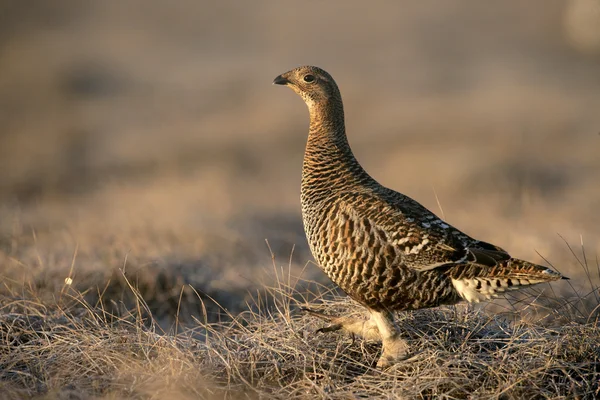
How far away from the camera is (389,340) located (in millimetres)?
5188

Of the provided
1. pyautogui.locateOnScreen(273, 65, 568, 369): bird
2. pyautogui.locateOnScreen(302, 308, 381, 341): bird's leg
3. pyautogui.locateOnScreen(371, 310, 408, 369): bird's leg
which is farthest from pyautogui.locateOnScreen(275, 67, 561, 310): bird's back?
pyautogui.locateOnScreen(302, 308, 381, 341): bird's leg

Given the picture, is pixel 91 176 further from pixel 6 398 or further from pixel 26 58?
pixel 26 58

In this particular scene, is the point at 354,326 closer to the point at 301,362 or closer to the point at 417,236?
the point at 301,362

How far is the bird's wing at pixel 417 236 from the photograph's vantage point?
498 centimetres

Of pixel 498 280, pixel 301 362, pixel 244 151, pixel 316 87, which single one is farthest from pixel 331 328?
pixel 244 151

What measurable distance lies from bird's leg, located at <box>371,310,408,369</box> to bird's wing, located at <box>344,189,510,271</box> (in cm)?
47

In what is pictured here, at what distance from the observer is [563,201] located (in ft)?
41.9

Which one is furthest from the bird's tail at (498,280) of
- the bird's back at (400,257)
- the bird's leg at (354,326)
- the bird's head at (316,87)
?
the bird's head at (316,87)

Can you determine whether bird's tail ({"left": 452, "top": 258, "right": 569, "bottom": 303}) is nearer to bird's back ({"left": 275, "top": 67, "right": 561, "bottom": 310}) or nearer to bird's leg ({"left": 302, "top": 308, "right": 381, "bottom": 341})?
bird's back ({"left": 275, "top": 67, "right": 561, "bottom": 310})

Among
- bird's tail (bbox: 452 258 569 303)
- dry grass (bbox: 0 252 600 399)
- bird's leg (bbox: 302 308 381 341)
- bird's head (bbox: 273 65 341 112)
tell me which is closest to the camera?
dry grass (bbox: 0 252 600 399)

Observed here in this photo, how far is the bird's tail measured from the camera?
193 inches

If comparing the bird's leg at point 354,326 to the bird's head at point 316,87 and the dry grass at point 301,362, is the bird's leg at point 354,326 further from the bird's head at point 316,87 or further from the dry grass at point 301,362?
the bird's head at point 316,87

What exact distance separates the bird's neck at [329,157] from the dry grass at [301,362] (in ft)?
3.47

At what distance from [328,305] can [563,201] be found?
8108 millimetres
